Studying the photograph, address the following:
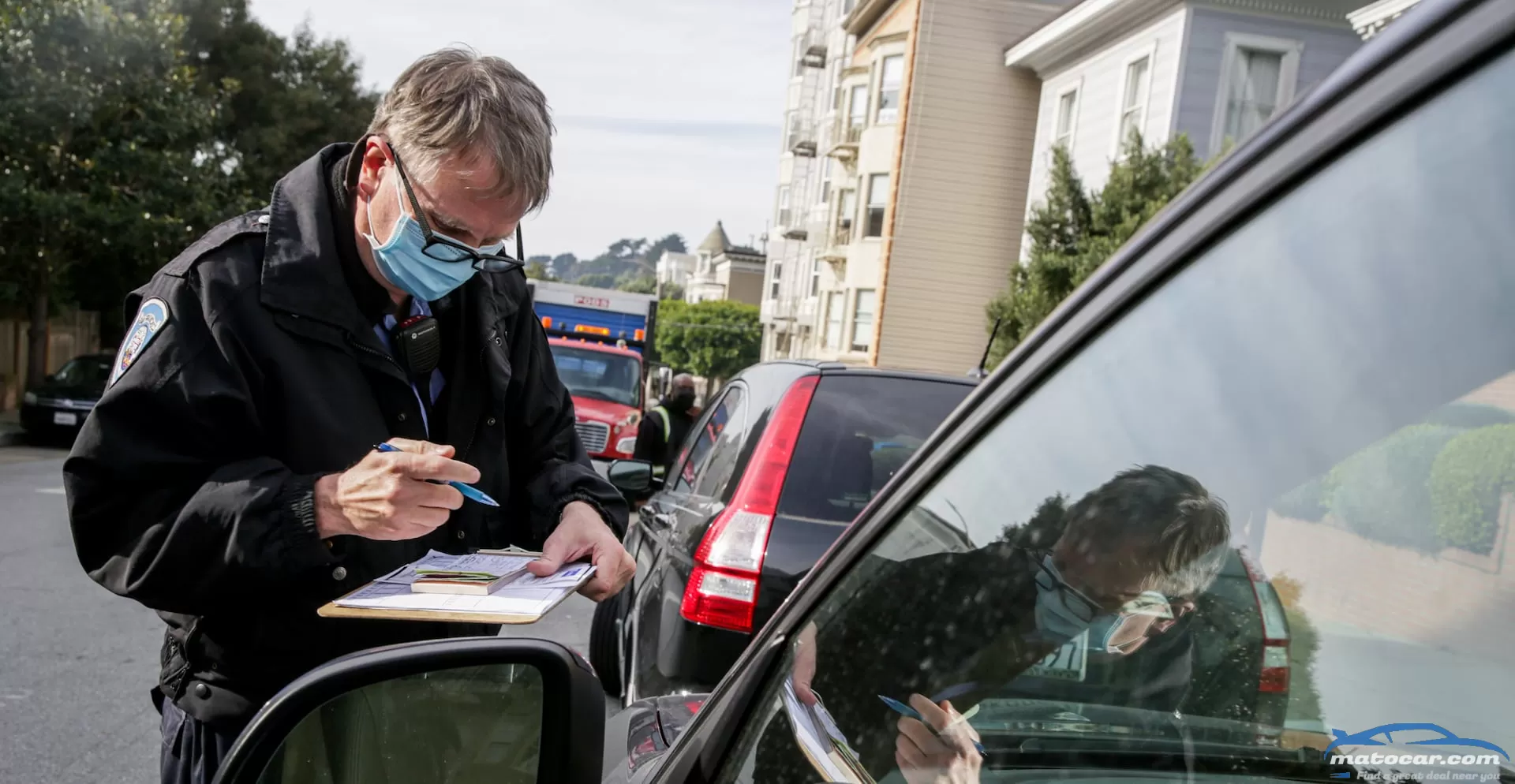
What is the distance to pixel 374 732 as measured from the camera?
5.17ft

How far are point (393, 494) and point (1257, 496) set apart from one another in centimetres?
133

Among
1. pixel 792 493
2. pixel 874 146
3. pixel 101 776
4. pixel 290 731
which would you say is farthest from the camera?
pixel 874 146

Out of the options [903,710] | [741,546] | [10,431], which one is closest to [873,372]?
[741,546]

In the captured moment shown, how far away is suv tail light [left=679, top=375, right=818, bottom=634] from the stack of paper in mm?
1575

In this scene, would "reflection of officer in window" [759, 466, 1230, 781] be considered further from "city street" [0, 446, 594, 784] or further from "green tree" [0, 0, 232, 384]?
"green tree" [0, 0, 232, 384]

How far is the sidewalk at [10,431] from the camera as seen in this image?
657 inches

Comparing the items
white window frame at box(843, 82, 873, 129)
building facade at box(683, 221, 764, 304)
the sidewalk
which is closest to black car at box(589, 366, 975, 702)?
the sidewalk

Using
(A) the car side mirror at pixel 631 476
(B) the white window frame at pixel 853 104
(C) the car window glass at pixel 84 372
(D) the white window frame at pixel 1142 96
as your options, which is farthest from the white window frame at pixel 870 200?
(A) the car side mirror at pixel 631 476

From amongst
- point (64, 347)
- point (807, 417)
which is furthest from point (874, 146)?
point (807, 417)

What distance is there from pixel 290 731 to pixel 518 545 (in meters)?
1.11

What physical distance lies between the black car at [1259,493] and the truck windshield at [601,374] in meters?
14.7

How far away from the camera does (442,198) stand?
2162 millimetres

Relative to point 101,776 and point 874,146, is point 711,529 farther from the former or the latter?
point 874,146

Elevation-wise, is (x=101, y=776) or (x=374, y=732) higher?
(x=374, y=732)
